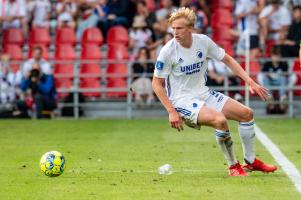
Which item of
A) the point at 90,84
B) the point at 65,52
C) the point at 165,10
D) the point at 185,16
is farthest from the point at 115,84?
the point at 185,16

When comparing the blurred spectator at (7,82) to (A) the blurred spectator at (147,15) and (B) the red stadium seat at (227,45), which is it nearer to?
(A) the blurred spectator at (147,15)

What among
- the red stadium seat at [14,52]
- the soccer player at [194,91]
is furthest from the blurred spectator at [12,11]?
the soccer player at [194,91]

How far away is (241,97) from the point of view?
24406mm

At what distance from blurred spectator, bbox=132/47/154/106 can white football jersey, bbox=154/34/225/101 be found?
11.9 m

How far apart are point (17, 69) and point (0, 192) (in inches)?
583

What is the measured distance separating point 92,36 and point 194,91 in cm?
1401

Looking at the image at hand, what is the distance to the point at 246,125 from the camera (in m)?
12.1

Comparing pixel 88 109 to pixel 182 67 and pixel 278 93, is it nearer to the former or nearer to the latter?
pixel 278 93

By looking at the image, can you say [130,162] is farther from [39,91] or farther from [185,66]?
[39,91]

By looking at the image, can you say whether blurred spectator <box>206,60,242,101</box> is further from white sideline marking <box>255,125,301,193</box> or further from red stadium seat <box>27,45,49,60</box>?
white sideline marking <box>255,125,301,193</box>

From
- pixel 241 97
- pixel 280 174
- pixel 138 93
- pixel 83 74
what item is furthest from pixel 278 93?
pixel 280 174

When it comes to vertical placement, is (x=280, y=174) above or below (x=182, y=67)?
below

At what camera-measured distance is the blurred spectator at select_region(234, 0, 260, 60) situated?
82.3ft

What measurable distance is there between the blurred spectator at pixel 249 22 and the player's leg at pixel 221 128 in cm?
1301
